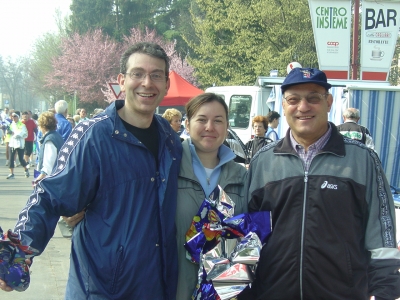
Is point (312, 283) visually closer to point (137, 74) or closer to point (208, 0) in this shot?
point (137, 74)

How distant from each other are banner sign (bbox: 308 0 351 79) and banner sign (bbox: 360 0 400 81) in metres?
0.48

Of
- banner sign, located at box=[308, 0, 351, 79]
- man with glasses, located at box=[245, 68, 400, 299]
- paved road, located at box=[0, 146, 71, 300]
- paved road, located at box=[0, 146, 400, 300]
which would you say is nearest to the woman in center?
man with glasses, located at box=[245, 68, 400, 299]

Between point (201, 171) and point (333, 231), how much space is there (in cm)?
84

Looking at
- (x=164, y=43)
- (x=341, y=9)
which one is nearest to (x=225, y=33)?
(x=164, y=43)

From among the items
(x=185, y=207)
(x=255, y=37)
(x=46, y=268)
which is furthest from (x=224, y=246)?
(x=255, y=37)

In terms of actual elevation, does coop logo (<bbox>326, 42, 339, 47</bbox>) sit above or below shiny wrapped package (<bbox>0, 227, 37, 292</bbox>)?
above

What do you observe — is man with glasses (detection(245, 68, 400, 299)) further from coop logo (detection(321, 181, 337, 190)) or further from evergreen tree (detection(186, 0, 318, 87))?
evergreen tree (detection(186, 0, 318, 87))

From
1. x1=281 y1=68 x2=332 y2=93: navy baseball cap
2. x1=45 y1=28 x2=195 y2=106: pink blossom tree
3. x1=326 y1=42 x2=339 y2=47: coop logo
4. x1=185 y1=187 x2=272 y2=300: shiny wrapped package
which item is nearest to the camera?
x1=185 y1=187 x2=272 y2=300: shiny wrapped package

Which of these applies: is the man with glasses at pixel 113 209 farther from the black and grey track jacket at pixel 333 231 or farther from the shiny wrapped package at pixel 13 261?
the black and grey track jacket at pixel 333 231

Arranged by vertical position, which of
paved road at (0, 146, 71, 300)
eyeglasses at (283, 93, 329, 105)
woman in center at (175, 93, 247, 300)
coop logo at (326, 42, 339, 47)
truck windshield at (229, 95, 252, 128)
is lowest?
paved road at (0, 146, 71, 300)

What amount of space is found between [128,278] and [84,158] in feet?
2.14

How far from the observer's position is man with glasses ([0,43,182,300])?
2586 mm

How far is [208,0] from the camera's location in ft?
96.7

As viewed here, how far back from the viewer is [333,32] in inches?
523
